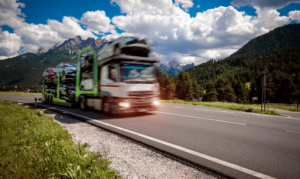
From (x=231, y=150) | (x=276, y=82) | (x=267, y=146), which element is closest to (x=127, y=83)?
(x=231, y=150)

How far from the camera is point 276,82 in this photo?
74688 mm

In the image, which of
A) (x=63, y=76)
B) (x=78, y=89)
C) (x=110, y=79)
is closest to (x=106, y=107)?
(x=110, y=79)

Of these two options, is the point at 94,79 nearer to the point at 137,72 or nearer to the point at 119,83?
the point at 119,83

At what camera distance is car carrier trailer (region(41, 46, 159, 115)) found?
7.61 m

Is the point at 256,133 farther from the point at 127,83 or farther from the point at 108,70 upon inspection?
the point at 108,70

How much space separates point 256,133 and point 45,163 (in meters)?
5.88

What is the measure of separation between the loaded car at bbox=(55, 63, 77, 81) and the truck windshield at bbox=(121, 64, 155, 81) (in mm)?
5655

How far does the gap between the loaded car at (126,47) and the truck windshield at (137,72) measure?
68 centimetres

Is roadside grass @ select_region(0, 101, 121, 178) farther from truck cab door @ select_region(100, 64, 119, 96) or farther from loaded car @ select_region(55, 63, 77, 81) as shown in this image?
loaded car @ select_region(55, 63, 77, 81)

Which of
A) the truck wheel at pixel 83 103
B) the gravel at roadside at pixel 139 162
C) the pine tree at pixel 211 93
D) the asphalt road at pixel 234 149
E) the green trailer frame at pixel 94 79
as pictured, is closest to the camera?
the gravel at roadside at pixel 139 162

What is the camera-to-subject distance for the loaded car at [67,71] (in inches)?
460

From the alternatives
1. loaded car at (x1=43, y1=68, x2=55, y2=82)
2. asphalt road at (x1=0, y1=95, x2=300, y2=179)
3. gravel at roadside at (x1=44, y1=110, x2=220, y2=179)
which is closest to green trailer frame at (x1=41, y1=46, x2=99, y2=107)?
loaded car at (x1=43, y1=68, x2=55, y2=82)

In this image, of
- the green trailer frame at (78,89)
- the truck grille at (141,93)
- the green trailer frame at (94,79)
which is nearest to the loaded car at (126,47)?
the green trailer frame at (94,79)

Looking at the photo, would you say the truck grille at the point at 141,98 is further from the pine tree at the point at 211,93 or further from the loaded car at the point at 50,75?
the pine tree at the point at 211,93
